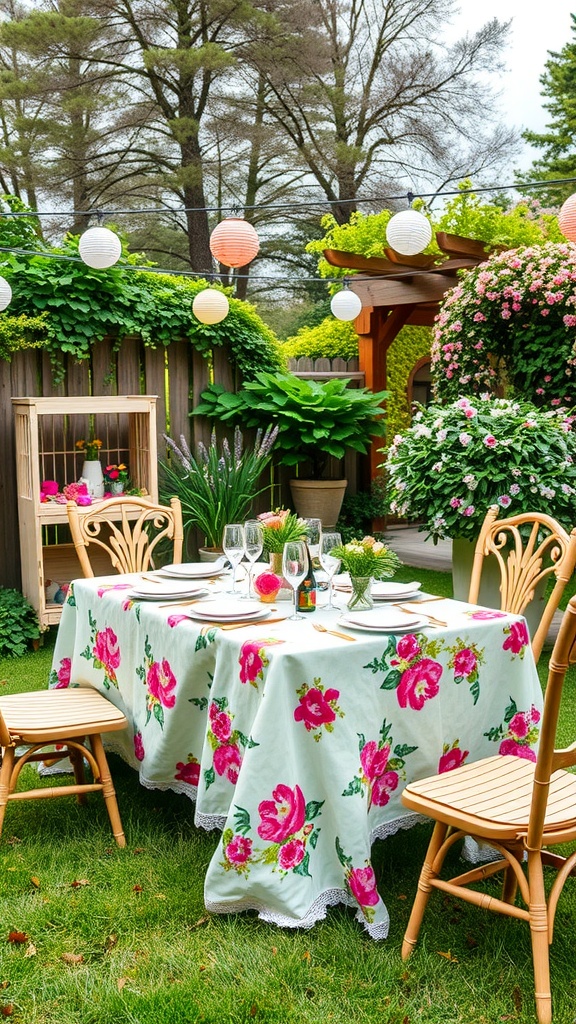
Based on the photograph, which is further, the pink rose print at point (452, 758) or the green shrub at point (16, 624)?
the green shrub at point (16, 624)

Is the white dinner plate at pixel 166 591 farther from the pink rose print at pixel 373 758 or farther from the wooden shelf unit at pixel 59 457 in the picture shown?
the wooden shelf unit at pixel 59 457

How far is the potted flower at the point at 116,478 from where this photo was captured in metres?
6.04

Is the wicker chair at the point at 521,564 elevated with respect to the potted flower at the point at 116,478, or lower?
lower

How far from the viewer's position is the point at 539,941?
81.5 inches

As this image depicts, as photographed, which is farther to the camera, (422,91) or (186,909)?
(422,91)

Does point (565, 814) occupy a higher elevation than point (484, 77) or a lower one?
lower

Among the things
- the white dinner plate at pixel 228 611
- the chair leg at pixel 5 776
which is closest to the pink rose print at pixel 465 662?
the white dinner plate at pixel 228 611

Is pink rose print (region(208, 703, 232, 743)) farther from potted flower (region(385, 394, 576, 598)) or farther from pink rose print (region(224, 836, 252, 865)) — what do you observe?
potted flower (region(385, 394, 576, 598))

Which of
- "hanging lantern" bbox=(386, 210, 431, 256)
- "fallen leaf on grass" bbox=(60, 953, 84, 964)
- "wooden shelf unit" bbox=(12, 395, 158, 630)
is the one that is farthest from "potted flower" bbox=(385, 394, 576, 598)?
"fallen leaf on grass" bbox=(60, 953, 84, 964)

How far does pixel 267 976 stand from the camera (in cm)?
221

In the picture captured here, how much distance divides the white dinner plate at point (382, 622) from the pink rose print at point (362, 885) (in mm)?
588

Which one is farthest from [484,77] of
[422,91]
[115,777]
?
[115,777]

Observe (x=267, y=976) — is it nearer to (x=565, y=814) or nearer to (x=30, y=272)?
(x=565, y=814)

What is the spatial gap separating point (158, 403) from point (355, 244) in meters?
6.59
